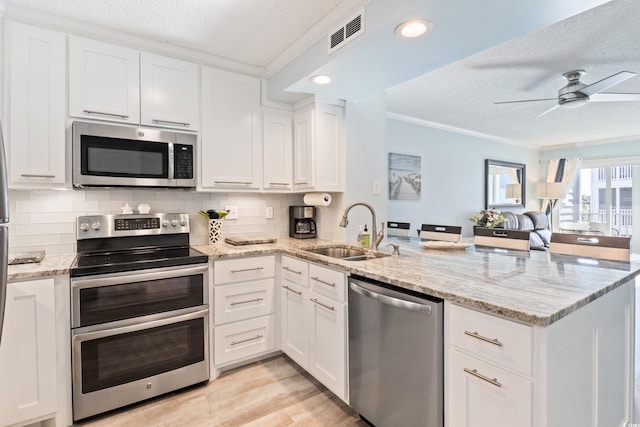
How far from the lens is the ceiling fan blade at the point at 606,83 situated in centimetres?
262

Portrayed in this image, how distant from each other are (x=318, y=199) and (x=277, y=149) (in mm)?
587

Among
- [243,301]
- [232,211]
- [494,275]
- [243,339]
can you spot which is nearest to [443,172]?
[232,211]

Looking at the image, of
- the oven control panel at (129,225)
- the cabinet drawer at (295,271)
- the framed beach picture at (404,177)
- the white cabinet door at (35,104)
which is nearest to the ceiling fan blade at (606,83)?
the framed beach picture at (404,177)

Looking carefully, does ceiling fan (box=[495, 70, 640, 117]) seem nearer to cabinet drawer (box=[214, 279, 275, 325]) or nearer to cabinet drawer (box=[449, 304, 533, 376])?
cabinet drawer (box=[449, 304, 533, 376])

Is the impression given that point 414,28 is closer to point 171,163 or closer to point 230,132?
point 230,132

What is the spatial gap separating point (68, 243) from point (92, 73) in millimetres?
1178

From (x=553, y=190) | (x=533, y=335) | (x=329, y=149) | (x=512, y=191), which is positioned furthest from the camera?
(x=553, y=190)

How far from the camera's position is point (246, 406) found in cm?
204

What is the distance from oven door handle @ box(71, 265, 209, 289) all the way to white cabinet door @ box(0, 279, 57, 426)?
14cm

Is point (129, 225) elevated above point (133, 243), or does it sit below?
above

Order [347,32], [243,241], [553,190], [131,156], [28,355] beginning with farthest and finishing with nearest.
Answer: [553,190] < [243,241] < [131,156] < [347,32] < [28,355]

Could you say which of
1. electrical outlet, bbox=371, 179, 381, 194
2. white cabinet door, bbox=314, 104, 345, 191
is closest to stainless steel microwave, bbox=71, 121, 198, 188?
white cabinet door, bbox=314, 104, 345, 191

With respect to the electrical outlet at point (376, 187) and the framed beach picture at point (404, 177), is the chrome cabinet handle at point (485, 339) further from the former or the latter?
the framed beach picture at point (404, 177)

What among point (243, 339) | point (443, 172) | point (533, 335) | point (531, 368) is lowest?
point (243, 339)
